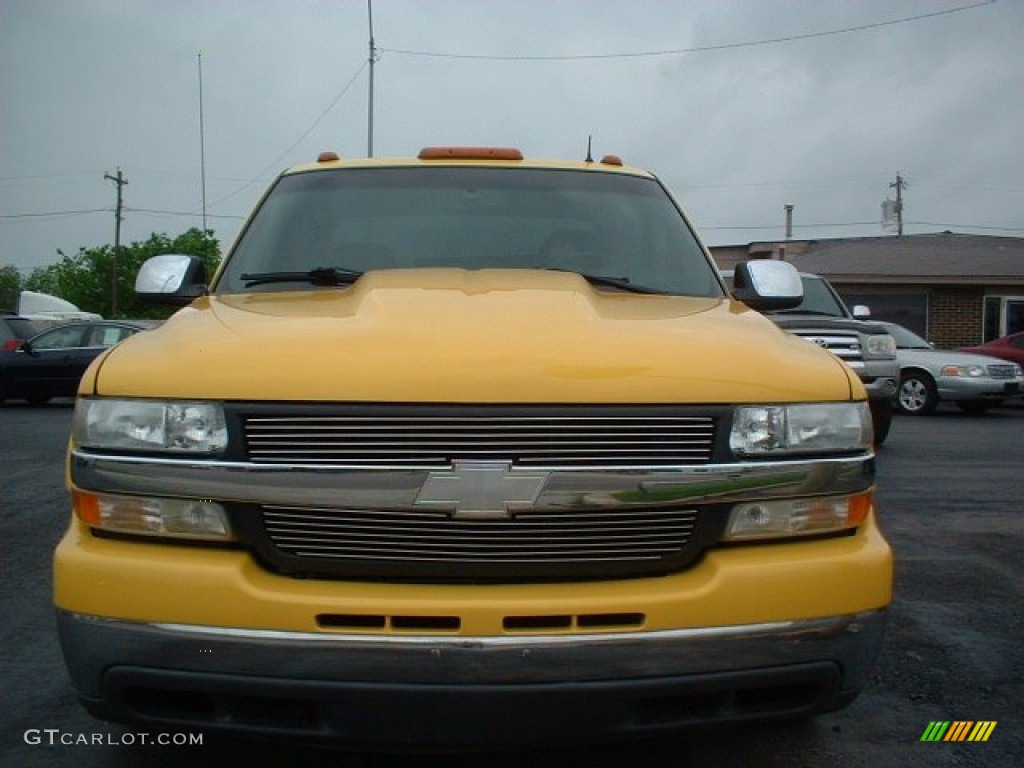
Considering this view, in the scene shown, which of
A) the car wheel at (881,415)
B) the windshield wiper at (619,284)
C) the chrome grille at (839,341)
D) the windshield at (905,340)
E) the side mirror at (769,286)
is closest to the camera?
the windshield wiper at (619,284)

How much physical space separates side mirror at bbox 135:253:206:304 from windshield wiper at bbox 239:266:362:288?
314 millimetres

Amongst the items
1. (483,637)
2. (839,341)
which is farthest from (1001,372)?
(483,637)

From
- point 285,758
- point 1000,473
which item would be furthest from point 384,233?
point 1000,473

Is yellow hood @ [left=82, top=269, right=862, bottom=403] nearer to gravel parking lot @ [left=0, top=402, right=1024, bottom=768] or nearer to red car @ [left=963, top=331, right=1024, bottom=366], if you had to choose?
gravel parking lot @ [left=0, top=402, right=1024, bottom=768]

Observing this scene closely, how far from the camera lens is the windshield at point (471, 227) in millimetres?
3754

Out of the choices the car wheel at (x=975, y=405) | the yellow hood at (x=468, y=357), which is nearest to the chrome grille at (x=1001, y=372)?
the car wheel at (x=975, y=405)

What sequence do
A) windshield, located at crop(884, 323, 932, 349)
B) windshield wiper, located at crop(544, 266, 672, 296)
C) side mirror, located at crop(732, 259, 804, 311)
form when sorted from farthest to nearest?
1. windshield, located at crop(884, 323, 932, 349)
2. side mirror, located at crop(732, 259, 804, 311)
3. windshield wiper, located at crop(544, 266, 672, 296)

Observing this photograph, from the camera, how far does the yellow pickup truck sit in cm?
223

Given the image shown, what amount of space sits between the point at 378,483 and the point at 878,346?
24.4ft

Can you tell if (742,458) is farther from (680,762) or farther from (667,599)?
(680,762)

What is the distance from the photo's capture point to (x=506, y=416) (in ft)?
7.52

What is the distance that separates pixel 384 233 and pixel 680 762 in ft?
7.02

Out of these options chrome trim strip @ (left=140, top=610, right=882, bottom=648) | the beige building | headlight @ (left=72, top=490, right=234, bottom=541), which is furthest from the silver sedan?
headlight @ (left=72, top=490, right=234, bottom=541)

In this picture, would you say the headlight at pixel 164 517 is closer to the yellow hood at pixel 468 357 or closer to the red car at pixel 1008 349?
the yellow hood at pixel 468 357
